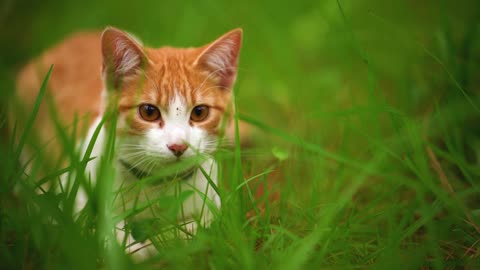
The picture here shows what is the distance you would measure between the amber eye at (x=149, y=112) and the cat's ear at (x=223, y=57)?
0.99 ft

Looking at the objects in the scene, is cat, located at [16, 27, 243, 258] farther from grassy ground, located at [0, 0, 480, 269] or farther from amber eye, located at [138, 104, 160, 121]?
grassy ground, located at [0, 0, 480, 269]

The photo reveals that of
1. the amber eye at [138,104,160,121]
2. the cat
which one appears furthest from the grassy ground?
the amber eye at [138,104,160,121]

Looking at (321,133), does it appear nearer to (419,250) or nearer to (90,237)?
(419,250)

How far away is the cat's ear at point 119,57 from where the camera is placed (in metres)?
1.65

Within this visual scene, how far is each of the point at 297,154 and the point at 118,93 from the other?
980mm

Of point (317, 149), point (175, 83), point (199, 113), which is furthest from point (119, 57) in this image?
point (317, 149)

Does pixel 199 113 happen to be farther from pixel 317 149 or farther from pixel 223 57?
pixel 317 149

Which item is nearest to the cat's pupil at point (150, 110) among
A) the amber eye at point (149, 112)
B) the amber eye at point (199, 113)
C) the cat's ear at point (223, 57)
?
the amber eye at point (149, 112)

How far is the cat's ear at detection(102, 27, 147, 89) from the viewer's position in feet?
5.42

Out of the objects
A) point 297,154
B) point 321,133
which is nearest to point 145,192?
point 297,154

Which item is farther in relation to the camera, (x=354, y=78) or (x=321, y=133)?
(x=354, y=78)

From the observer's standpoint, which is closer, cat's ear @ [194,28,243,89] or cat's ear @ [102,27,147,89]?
cat's ear @ [102,27,147,89]

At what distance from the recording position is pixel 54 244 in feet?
4.33

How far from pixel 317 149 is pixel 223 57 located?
634 millimetres
